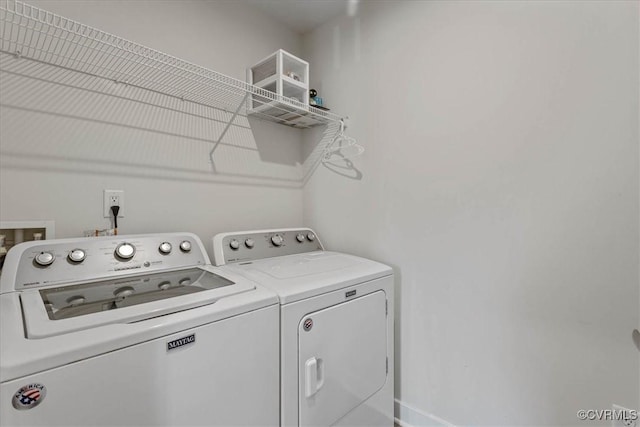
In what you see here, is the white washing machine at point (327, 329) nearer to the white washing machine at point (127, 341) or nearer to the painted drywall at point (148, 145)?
the white washing machine at point (127, 341)

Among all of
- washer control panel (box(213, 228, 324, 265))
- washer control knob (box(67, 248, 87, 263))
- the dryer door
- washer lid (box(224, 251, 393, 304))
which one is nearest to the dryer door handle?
the dryer door

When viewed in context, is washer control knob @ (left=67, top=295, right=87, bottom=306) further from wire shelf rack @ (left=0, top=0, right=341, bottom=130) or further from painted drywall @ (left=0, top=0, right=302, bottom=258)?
wire shelf rack @ (left=0, top=0, right=341, bottom=130)

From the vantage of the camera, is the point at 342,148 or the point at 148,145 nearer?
the point at 148,145

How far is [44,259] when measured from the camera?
3.54 ft

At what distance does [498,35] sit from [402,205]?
90 cm

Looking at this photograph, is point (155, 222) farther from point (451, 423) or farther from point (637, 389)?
point (637, 389)

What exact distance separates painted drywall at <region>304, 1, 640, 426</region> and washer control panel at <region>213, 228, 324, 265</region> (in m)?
0.32

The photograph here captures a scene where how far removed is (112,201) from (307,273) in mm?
991

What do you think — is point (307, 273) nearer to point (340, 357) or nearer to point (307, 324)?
point (307, 324)

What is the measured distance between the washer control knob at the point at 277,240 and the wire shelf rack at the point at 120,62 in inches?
30.2

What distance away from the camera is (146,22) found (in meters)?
1.50

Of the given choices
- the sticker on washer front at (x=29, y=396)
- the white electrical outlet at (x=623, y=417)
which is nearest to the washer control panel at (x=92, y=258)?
the sticker on washer front at (x=29, y=396)

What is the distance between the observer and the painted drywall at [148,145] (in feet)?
4.03

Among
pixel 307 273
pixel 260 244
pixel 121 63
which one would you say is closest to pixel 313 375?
pixel 307 273
